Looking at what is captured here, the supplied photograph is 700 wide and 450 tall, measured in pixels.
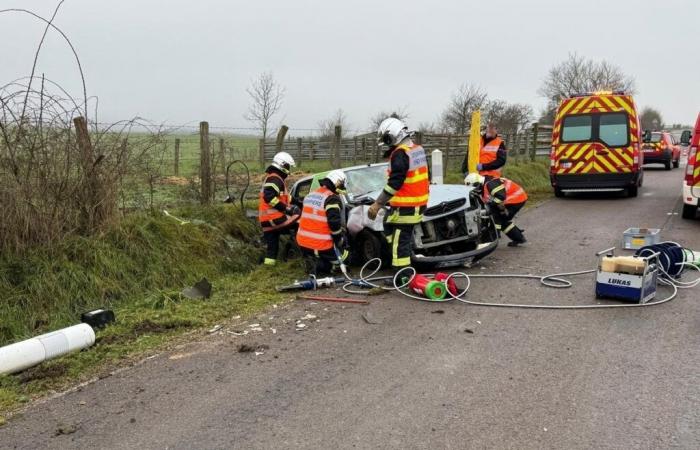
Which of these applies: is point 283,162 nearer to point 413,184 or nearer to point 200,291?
point 413,184

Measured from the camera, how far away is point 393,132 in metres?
6.20

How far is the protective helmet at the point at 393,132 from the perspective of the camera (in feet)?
20.4

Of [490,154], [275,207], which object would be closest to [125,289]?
[275,207]

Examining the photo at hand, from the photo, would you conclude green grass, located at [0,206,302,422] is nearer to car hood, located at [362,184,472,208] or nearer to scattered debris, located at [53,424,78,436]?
scattered debris, located at [53,424,78,436]

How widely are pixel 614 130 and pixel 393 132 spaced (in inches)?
360

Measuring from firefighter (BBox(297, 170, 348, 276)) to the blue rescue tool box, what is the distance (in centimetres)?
285

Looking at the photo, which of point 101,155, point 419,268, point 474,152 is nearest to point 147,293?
point 101,155

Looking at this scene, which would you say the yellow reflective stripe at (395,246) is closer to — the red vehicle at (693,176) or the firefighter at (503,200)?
the firefighter at (503,200)

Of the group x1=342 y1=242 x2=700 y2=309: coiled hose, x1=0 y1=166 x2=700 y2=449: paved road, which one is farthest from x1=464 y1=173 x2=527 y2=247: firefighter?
x1=0 y1=166 x2=700 y2=449: paved road

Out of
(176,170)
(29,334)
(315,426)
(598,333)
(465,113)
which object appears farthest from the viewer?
(465,113)

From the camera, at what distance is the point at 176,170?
46.5ft

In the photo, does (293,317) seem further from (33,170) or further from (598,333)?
(33,170)

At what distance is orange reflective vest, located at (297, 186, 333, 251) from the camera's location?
6.61m

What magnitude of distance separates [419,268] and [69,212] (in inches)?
159
